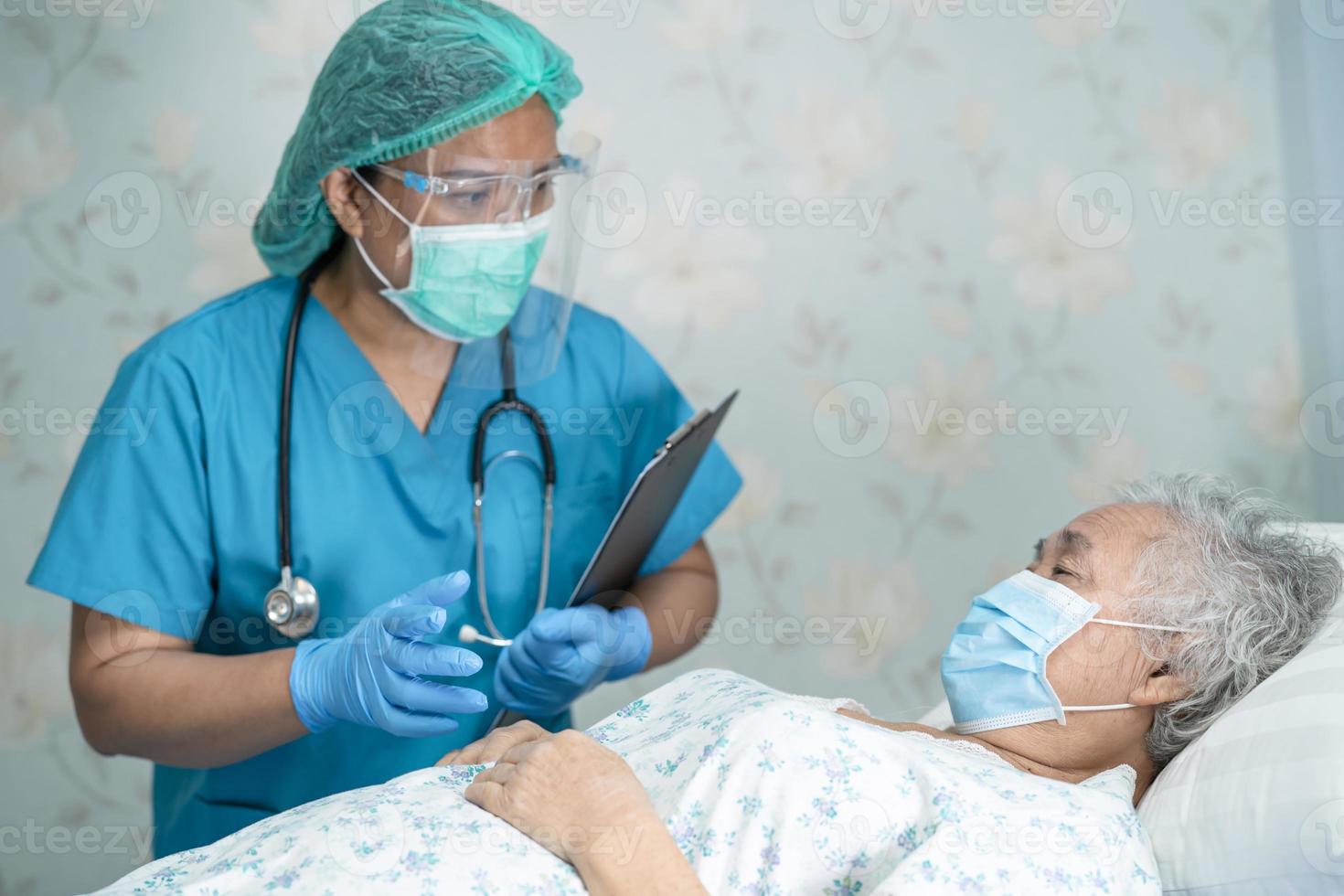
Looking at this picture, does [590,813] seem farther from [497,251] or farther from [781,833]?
[497,251]

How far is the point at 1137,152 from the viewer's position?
7.00ft

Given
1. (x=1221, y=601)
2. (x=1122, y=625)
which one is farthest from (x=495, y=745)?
(x=1221, y=601)

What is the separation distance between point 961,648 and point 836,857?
12.8 inches

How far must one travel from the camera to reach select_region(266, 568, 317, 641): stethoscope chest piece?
136 centimetres

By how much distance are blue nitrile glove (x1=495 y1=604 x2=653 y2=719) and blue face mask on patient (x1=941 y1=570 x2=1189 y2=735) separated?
0.41 meters

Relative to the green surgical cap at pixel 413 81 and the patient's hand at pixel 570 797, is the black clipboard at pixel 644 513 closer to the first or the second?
the patient's hand at pixel 570 797

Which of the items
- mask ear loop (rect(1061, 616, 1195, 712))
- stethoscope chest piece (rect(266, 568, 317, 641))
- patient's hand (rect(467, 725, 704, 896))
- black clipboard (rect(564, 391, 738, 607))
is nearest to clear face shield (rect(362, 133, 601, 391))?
black clipboard (rect(564, 391, 738, 607))

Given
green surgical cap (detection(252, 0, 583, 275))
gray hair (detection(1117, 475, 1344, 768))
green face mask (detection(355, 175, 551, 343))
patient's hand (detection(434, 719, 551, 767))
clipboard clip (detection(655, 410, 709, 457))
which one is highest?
green surgical cap (detection(252, 0, 583, 275))

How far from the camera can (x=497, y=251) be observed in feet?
4.73

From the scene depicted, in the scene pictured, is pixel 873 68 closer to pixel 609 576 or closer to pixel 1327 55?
pixel 1327 55

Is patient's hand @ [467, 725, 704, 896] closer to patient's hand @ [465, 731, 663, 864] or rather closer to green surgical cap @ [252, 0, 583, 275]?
patient's hand @ [465, 731, 663, 864]

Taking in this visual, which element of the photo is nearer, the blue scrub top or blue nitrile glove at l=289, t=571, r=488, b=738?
blue nitrile glove at l=289, t=571, r=488, b=738

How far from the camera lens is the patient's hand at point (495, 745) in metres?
1.21

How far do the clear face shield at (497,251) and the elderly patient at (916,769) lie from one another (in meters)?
0.51
